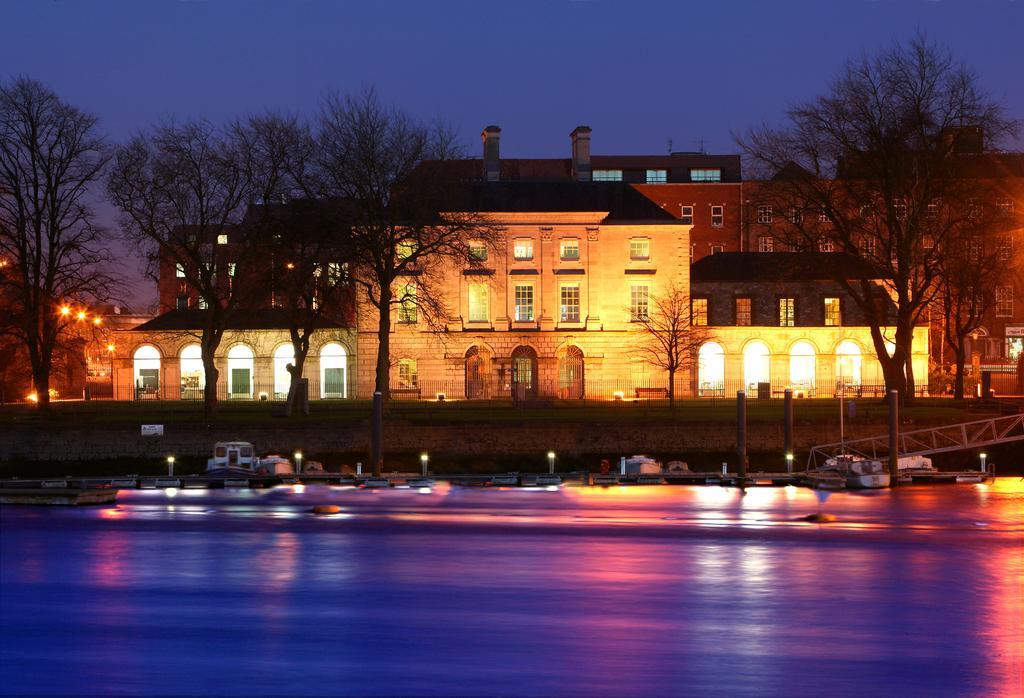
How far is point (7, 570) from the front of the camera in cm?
2325

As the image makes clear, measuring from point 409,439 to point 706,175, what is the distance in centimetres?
7278

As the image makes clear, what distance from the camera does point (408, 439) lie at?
49.4 meters

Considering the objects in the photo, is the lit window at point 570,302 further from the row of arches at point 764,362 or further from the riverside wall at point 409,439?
the riverside wall at point 409,439

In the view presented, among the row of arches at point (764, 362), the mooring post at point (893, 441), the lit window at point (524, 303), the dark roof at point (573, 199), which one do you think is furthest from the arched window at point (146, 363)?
the mooring post at point (893, 441)

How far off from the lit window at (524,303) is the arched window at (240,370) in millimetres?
15490

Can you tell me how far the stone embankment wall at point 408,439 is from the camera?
4853 cm

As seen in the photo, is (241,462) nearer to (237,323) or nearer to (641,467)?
(641,467)

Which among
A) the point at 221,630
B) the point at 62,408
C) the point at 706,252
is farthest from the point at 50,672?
the point at 706,252

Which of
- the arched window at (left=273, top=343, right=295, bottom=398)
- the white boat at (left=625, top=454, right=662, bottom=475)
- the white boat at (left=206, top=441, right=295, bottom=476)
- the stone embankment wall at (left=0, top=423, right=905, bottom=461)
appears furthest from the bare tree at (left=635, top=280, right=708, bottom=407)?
the white boat at (left=206, top=441, right=295, bottom=476)

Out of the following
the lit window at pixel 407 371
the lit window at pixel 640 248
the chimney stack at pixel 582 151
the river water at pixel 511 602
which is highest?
the chimney stack at pixel 582 151

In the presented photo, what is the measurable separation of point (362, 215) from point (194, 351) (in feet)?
82.1

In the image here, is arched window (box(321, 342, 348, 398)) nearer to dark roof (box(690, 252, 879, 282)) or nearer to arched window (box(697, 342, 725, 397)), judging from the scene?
arched window (box(697, 342, 725, 397))

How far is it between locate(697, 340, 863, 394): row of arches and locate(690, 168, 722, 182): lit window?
146ft

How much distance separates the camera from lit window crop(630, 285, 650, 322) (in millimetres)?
75150
